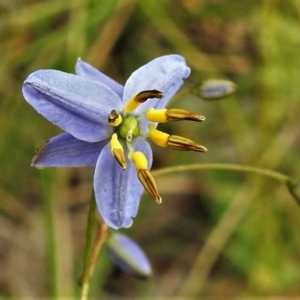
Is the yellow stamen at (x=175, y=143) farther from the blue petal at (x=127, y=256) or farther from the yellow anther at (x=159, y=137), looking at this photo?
the blue petal at (x=127, y=256)

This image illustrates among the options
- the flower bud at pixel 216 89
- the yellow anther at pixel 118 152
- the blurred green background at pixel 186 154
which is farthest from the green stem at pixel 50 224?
the yellow anther at pixel 118 152

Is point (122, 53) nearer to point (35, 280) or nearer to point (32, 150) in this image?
point (32, 150)

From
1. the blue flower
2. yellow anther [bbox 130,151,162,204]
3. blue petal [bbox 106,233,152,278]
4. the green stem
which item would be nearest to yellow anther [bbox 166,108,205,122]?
the blue flower

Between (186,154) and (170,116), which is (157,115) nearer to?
(170,116)

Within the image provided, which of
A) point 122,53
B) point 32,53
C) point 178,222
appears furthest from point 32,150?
point 178,222

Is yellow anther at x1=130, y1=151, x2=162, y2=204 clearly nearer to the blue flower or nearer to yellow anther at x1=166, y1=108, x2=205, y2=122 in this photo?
the blue flower

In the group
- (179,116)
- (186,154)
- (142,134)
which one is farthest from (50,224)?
(186,154)
